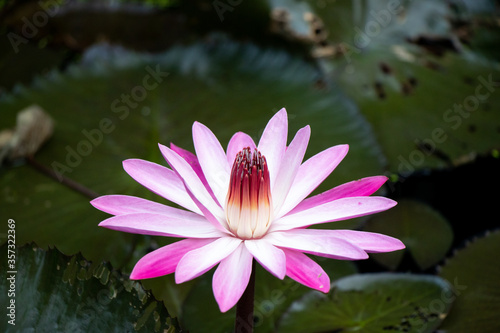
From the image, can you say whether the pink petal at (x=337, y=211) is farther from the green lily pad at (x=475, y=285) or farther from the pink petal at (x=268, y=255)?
the green lily pad at (x=475, y=285)

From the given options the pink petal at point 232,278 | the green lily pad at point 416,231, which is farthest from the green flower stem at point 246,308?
the green lily pad at point 416,231

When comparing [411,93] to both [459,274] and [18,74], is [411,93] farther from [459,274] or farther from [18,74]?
[18,74]

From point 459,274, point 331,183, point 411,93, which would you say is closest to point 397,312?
point 459,274

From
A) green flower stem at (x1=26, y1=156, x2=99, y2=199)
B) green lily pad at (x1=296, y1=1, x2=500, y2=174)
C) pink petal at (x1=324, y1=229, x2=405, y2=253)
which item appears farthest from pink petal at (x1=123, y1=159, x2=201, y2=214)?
green lily pad at (x1=296, y1=1, x2=500, y2=174)

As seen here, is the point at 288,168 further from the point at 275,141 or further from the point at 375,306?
the point at 375,306

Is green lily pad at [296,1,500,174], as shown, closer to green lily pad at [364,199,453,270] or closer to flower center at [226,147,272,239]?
green lily pad at [364,199,453,270]
